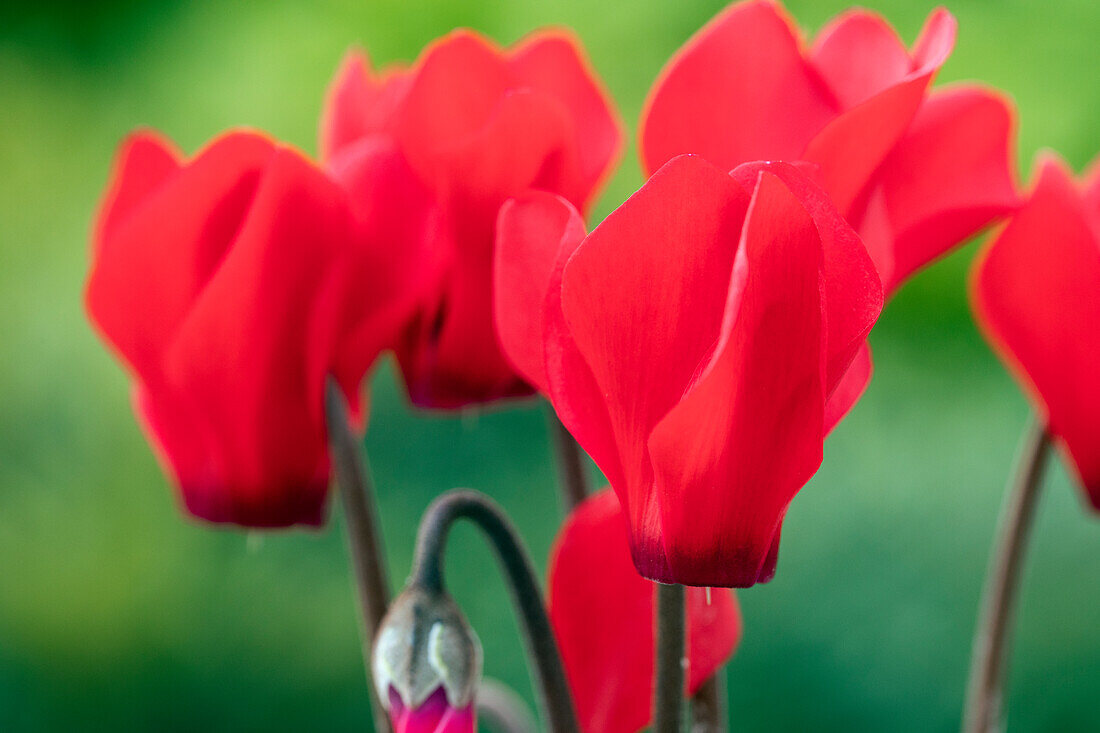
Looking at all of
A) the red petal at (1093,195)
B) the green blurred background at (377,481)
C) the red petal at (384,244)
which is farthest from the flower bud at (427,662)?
the green blurred background at (377,481)

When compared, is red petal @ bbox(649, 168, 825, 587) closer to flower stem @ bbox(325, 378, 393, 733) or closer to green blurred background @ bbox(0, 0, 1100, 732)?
flower stem @ bbox(325, 378, 393, 733)

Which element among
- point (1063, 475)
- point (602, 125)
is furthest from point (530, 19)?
point (602, 125)

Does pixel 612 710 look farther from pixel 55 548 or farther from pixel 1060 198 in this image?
pixel 55 548

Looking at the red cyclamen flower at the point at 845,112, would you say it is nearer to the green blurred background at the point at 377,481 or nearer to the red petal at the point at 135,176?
the red petal at the point at 135,176

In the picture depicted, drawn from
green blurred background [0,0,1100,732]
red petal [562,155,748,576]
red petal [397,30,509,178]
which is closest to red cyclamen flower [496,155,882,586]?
red petal [562,155,748,576]

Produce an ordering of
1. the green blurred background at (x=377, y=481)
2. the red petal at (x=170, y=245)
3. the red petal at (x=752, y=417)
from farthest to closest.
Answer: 1. the green blurred background at (x=377, y=481)
2. the red petal at (x=170, y=245)
3. the red petal at (x=752, y=417)
